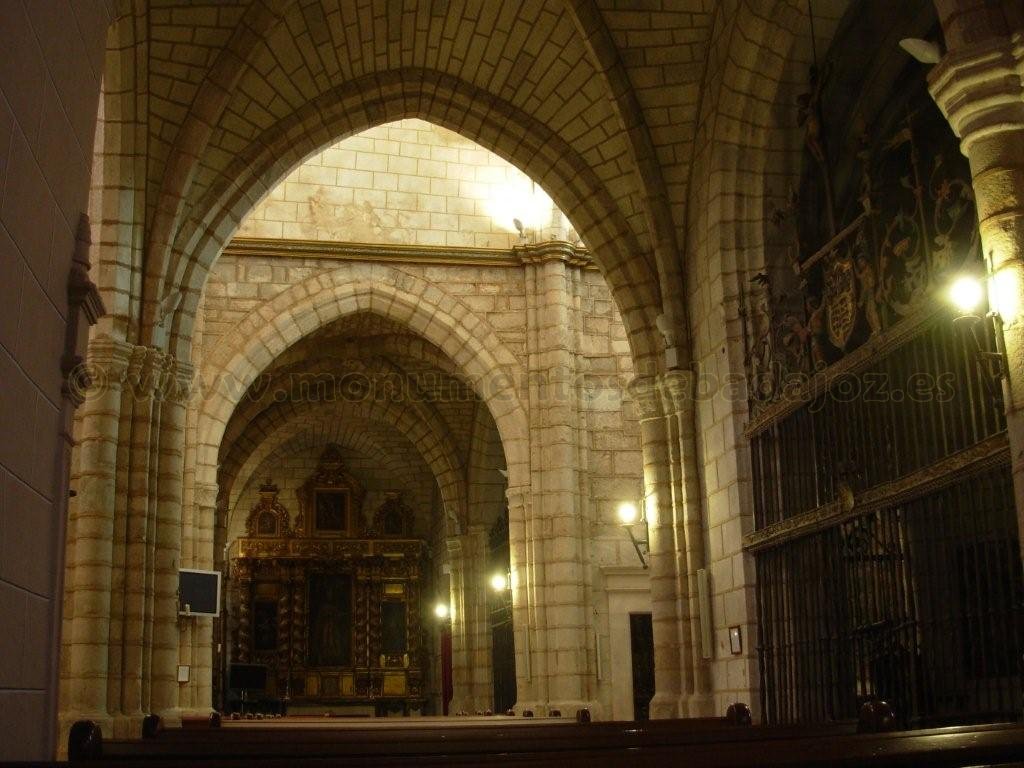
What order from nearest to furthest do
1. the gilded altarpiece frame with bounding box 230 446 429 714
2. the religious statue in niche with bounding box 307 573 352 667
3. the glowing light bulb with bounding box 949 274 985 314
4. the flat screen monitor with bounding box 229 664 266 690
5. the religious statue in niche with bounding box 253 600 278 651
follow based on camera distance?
the glowing light bulb with bounding box 949 274 985 314
the flat screen monitor with bounding box 229 664 266 690
the gilded altarpiece frame with bounding box 230 446 429 714
the religious statue in niche with bounding box 253 600 278 651
the religious statue in niche with bounding box 307 573 352 667

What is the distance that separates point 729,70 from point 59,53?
5687 mm

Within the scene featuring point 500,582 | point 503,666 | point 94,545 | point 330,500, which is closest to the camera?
point 94,545

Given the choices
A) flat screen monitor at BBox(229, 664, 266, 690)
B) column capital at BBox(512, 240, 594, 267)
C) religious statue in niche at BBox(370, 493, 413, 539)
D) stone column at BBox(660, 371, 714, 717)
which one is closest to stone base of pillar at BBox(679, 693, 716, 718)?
stone column at BBox(660, 371, 714, 717)

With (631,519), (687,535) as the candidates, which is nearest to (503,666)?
(631,519)

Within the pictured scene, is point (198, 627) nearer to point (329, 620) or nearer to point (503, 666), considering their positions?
point (503, 666)

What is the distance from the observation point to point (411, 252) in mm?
15625

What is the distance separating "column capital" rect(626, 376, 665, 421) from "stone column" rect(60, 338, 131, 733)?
4108mm

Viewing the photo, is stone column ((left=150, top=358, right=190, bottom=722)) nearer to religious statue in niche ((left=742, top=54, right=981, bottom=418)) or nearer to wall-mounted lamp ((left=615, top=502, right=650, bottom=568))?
religious statue in niche ((left=742, top=54, right=981, bottom=418))

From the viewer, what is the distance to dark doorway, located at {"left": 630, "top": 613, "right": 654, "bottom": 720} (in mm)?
14500

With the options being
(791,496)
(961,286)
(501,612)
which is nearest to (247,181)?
(791,496)

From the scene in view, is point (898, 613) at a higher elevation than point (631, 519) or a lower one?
lower

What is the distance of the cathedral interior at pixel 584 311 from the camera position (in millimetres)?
4902

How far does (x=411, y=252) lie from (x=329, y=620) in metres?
11.5

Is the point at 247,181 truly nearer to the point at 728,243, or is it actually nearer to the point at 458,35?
the point at 458,35
